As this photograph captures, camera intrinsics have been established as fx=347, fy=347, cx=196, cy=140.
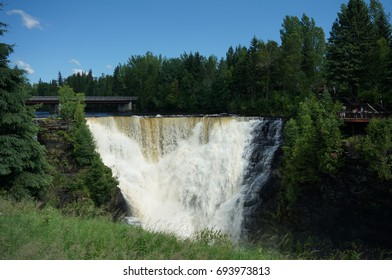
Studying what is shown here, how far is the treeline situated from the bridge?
161cm

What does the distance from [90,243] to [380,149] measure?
15.2m

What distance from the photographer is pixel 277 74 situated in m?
41.2

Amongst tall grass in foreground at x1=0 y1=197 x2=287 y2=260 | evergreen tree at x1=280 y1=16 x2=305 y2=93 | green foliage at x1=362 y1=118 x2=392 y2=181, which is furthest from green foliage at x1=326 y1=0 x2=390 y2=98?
tall grass in foreground at x1=0 y1=197 x2=287 y2=260

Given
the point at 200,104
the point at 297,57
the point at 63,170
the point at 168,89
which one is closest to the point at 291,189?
the point at 63,170

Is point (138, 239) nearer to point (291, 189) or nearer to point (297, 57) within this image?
point (291, 189)

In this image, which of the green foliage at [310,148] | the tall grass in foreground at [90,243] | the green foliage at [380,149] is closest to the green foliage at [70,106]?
the green foliage at [310,148]

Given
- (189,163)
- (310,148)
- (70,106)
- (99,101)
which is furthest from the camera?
(99,101)

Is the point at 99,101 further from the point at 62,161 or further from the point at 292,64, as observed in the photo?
the point at 62,161

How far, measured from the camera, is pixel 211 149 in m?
24.2

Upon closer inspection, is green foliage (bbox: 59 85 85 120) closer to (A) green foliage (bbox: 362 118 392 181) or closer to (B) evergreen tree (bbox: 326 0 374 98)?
(A) green foliage (bbox: 362 118 392 181)

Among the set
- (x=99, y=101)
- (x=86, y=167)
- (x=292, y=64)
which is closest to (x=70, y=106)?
(x=86, y=167)

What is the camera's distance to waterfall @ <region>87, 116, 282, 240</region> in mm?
22062

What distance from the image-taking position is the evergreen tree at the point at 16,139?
1277cm

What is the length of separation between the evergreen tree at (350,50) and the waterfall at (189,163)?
23.7 feet
